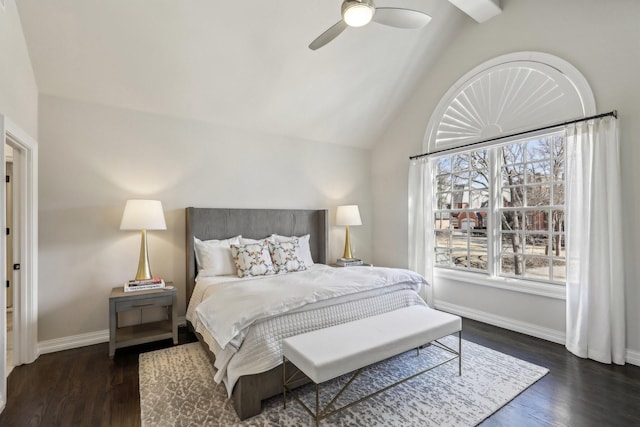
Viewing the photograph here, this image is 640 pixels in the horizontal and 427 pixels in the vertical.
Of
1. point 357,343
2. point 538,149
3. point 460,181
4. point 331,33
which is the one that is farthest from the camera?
point 460,181

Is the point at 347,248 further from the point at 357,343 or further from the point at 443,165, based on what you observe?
the point at 357,343

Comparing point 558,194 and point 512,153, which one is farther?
point 512,153

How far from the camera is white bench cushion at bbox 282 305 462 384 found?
1798 mm

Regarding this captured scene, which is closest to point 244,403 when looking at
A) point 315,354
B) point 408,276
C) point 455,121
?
point 315,354

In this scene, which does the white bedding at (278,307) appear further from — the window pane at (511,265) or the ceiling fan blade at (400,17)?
the ceiling fan blade at (400,17)

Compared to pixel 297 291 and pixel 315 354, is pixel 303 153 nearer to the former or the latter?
pixel 297 291

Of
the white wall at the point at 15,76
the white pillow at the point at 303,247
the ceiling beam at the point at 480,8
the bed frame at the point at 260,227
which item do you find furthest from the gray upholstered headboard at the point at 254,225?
the ceiling beam at the point at 480,8

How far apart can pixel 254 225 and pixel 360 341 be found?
7.95 ft

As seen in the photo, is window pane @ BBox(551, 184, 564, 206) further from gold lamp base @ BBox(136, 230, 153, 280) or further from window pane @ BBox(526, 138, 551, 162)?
gold lamp base @ BBox(136, 230, 153, 280)

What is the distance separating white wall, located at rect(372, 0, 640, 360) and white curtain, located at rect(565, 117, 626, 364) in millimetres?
126

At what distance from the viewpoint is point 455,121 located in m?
4.14

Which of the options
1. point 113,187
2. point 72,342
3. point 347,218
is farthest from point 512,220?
point 72,342

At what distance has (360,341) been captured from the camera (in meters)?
2.02

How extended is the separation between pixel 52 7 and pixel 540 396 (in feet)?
15.8
